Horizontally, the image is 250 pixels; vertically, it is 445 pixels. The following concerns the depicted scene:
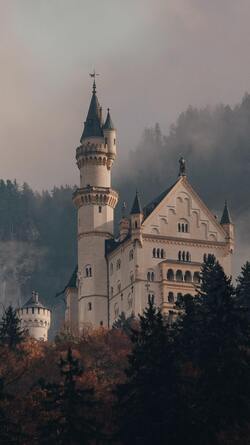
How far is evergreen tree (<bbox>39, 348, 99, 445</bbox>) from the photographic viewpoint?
94.4 meters

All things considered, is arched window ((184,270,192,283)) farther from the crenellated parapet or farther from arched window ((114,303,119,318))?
the crenellated parapet

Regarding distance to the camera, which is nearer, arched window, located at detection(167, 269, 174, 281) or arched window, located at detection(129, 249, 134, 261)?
arched window, located at detection(167, 269, 174, 281)

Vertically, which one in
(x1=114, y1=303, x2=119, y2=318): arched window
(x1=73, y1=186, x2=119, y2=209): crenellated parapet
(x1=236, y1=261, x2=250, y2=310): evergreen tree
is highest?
(x1=73, y1=186, x2=119, y2=209): crenellated parapet

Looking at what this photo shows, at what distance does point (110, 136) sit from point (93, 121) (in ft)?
9.00

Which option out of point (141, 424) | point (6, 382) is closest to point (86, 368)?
point (6, 382)

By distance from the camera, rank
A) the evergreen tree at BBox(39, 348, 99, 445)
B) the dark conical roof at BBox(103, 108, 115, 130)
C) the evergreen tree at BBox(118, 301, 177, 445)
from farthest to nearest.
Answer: the dark conical roof at BBox(103, 108, 115, 130) → the evergreen tree at BBox(118, 301, 177, 445) → the evergreen tree at BBox(39, 348, 99, 445)

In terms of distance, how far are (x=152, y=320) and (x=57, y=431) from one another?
11135mm

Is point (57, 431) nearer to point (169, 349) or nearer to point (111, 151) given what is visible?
point (169, 349)

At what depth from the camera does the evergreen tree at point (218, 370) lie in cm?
9719

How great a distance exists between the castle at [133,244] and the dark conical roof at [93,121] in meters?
0.12

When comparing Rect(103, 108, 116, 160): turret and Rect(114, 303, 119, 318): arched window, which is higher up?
Rect(103, 108, 116, 160): turret

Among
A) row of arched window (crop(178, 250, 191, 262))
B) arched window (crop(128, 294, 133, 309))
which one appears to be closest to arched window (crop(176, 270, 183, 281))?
row of arched window (crop(178, 250, 191, 262))

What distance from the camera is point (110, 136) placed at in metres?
193

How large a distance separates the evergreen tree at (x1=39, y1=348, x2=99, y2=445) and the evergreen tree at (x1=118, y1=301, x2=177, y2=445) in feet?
7.26
